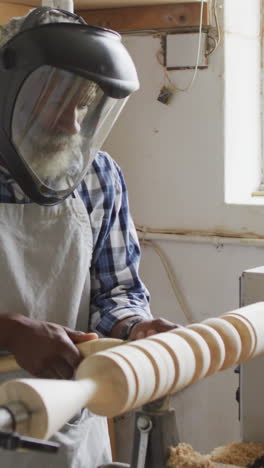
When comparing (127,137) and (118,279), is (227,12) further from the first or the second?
(118,279)

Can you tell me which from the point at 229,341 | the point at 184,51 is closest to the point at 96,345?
the point at 229,341

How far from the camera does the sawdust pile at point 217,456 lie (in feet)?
3.53

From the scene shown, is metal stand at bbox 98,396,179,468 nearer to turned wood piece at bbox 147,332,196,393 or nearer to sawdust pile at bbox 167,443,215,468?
sawdust pile at bbox 167,443,215,468

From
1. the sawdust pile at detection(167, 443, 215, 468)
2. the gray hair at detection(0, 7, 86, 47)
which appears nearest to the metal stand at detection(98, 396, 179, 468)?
the sawdust pile at detection(167, 443, 215, 468)

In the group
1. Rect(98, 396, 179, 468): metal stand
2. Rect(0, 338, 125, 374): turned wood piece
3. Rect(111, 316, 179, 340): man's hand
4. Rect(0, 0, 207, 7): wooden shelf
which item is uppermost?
Rect(0, 0, 207, 7): wooden shelf

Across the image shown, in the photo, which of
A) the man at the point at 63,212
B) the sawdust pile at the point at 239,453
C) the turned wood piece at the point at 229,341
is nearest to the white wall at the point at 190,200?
the man at the point at 63,212

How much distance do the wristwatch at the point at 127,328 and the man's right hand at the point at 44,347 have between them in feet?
0.87

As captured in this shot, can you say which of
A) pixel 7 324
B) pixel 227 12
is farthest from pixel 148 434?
pixel 227 12

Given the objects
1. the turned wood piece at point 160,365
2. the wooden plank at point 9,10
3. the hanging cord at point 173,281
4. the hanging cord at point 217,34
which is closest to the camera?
the turned wood piece at point 160,365

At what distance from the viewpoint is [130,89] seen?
4.49 ft

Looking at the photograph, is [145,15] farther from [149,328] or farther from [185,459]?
[185,459]

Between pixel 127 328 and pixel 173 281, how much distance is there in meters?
1.05

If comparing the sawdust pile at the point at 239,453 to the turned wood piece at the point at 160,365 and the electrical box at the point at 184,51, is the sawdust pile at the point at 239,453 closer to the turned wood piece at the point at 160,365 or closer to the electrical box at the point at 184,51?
the turned wood piece at the point at 160,365

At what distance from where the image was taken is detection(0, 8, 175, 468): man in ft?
4.25
